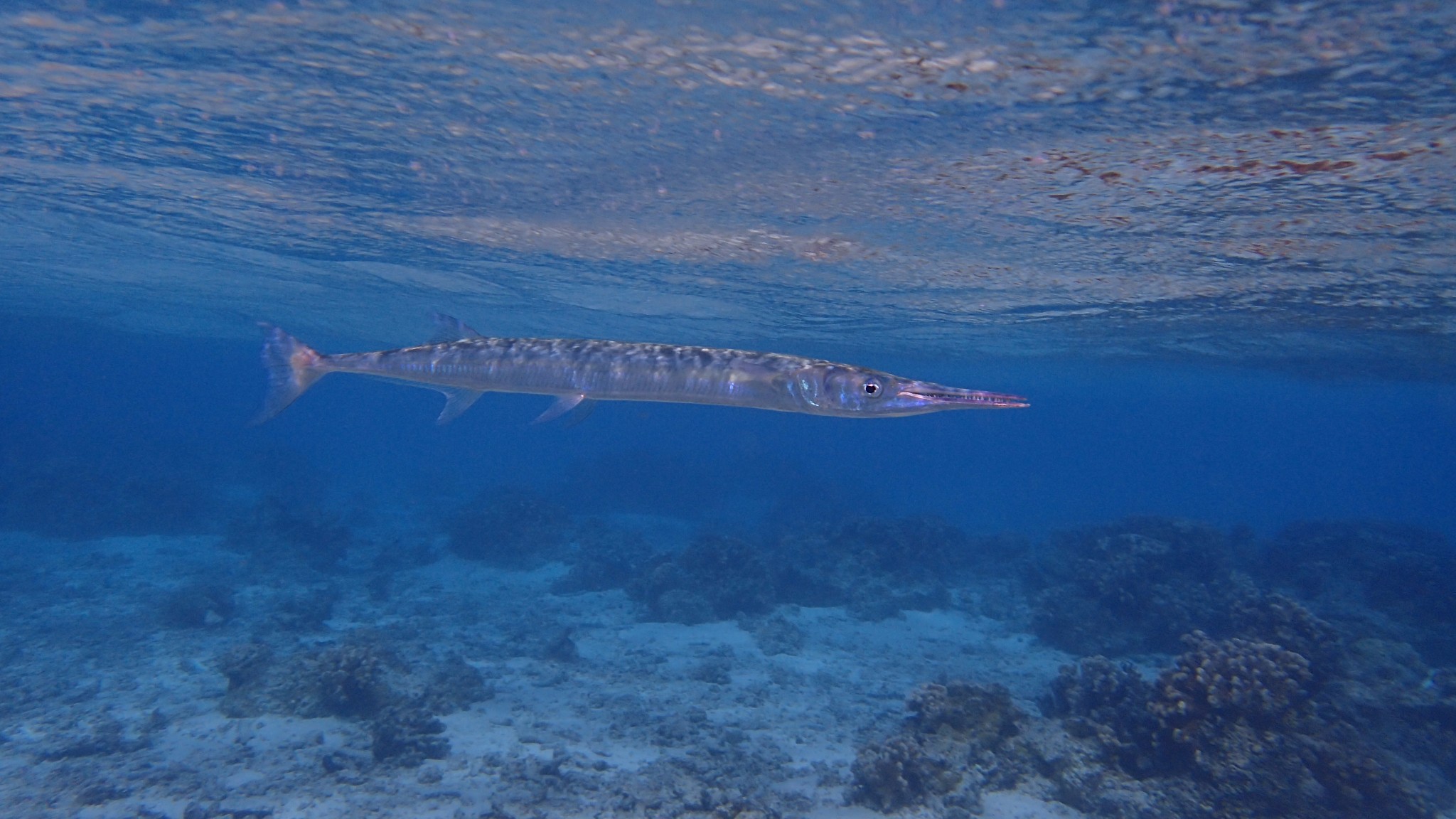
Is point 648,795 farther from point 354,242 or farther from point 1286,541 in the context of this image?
point 1286,541

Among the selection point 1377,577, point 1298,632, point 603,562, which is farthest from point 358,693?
point 1377,577

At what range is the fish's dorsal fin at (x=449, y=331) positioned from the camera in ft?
23.4

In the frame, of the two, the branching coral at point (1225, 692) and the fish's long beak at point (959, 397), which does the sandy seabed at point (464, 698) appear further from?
the fish's long beak at point (959, 397)

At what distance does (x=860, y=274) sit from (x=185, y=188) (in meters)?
15.0

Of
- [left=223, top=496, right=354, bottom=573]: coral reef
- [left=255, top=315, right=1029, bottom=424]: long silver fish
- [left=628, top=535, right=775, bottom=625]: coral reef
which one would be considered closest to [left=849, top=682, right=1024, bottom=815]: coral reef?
[left=255, top=315, right=1029, bottom=424]: long silver fish

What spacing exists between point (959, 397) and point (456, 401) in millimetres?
5198

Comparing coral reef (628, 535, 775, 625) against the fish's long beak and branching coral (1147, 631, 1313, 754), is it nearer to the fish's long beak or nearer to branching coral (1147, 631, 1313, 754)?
branching coral (1147, 631, 1313, 754)

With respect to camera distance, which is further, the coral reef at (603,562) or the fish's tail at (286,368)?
the coral reef at (603,562)

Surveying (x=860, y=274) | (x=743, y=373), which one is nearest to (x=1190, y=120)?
(x=743, y=373)

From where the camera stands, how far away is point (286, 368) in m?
7.59

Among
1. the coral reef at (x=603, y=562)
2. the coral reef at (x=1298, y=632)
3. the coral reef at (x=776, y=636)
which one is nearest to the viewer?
the coral reef at (x=1298, y=632)

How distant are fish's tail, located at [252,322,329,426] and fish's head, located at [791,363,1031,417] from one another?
17.8 ft

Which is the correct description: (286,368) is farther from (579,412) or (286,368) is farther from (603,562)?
(603,562)

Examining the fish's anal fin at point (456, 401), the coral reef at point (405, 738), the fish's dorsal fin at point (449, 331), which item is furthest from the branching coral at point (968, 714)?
the fish's dorsal fin at point (449, 331)
